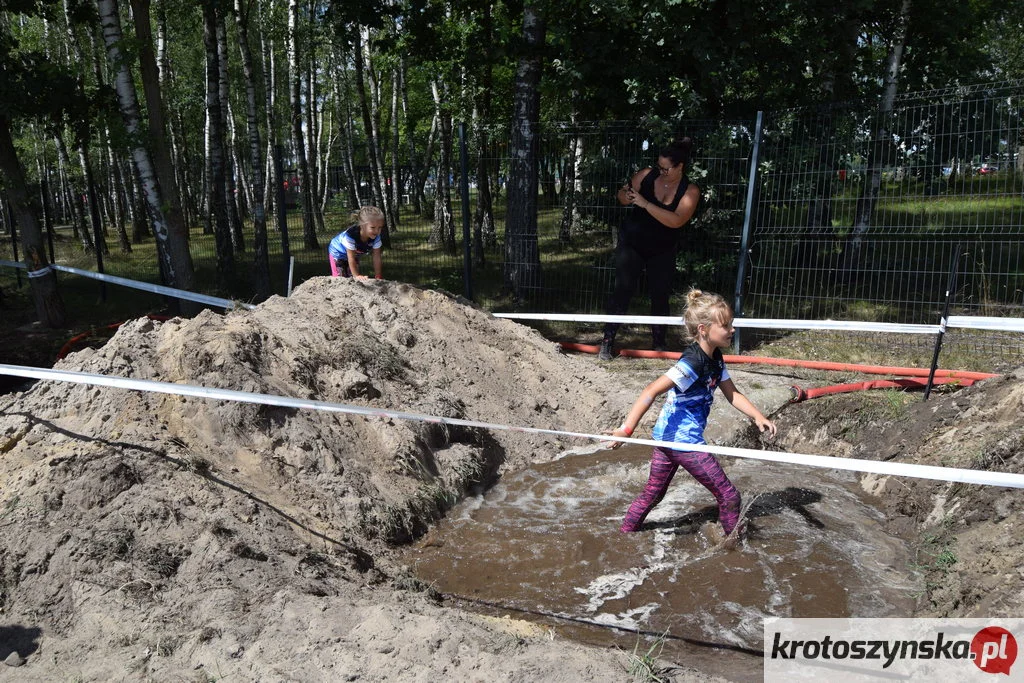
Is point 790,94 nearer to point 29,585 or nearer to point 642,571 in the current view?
point 642,571

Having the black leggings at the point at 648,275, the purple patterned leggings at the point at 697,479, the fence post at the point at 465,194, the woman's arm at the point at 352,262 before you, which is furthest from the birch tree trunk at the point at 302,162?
the purple patterned leggings at the point at 697,479

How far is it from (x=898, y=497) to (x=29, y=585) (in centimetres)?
546

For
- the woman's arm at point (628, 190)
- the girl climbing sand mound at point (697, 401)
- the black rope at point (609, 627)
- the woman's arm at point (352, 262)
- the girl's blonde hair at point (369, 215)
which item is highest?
the woman's arm at point (628, 190)

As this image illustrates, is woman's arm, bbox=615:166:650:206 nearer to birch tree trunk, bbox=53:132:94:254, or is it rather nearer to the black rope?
the black rope

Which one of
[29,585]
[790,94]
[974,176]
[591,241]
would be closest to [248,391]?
[29,585]

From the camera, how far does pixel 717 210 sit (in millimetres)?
10039

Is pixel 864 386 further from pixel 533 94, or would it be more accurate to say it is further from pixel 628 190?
pixel 533 94

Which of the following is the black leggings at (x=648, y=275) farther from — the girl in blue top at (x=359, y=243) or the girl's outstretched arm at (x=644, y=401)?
the girl's outstretched arm at (x=644, y=401)

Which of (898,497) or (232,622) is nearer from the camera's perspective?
(232,622)

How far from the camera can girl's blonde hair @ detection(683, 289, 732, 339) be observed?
4402 millimetres

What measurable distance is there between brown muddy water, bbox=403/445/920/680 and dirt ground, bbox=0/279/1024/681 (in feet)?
0.79

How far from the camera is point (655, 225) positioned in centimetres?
825

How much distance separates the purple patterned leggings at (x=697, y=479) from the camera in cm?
467

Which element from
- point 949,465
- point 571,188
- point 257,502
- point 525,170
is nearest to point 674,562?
point 949,465
